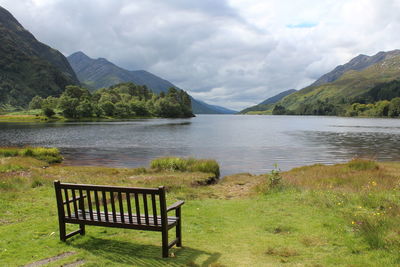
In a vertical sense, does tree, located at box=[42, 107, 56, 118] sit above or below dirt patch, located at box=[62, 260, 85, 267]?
above

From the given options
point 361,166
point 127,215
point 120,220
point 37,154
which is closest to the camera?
point 120,220

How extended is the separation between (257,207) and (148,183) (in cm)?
919

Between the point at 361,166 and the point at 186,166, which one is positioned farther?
the point at 186,166

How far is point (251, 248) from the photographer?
31.4 ft

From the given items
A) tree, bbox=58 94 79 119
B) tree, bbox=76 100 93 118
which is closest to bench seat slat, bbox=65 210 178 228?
tree, bbox=76 100 93 118

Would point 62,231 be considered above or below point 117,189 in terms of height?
below

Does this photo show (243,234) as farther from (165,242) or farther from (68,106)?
(68,106)

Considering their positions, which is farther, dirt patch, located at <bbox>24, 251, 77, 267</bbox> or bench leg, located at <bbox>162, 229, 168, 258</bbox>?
bench leg, located at <bbox>162, 229, 168, 258</bbox>

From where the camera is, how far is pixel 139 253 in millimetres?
8945

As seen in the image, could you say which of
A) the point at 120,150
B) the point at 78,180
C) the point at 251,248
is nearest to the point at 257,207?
the point at 251,248

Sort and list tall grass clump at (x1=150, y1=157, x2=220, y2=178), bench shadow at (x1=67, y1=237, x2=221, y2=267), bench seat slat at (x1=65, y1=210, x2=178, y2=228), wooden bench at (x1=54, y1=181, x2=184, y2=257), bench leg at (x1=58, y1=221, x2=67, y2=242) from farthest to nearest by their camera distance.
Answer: tall grass clump at (x1=150, y1=157, x2=220, y2=178) < bench leg at (x1=58, y1=221, x2=67, y2=242) < bench seat slat at (x1=65, y1=210, x2=178, y2=228) < bench shadow at (x1=67, y1=237, x2=221, y2=267) < wooden bench at (x1=54, y1=181, x2=184, y2=257)

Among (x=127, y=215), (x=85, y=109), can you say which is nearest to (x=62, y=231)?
(x=127, y=215)

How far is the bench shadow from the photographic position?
8359mm

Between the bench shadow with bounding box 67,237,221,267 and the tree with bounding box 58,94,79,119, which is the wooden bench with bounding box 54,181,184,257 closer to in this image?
the bench shadow with bounding box 67,237,221,267
